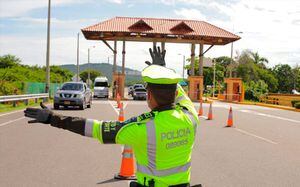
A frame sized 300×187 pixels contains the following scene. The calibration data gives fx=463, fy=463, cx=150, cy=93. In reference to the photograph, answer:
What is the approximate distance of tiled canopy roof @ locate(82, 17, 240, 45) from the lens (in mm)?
49531

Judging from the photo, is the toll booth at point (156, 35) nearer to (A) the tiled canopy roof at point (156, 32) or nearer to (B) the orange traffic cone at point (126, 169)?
(A) the tiled canopy roof at point (156, 32)

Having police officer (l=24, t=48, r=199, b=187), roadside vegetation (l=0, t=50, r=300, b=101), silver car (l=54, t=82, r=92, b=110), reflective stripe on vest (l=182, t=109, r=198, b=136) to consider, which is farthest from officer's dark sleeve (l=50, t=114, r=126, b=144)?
→ roadside vegetation (l=0, t=50, r=300, b=101)

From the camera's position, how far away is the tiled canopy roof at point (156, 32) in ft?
163

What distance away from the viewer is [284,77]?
12950 centimetres

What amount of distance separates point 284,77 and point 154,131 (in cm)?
13225

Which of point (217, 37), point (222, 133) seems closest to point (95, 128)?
point (222, 133)

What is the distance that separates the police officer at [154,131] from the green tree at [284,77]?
12866cm

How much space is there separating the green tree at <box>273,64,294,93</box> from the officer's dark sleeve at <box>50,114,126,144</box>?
128794mm

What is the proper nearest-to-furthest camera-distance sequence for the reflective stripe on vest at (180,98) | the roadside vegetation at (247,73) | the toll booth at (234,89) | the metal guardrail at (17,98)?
the reflective stripe on vest at (180,98), the metal guardrail at (17,98), the toll booth at (234,89), the roadside vegetation at (247,73)

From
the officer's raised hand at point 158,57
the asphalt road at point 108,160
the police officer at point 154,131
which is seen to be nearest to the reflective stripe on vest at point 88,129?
the police officer at point 154,131

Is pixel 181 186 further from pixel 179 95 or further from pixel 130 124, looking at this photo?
pixel 179 95

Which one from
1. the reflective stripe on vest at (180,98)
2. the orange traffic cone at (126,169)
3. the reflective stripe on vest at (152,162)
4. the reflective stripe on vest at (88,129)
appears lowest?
the orange traffic cone at (126,169)

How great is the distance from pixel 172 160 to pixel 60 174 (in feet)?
18.0

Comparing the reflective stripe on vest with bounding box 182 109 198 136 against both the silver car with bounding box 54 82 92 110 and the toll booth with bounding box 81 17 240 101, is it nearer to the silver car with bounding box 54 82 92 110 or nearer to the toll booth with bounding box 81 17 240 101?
the silver car with bounding box 54 82 92 110
